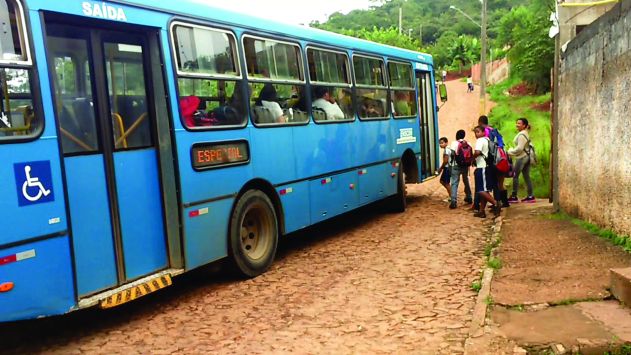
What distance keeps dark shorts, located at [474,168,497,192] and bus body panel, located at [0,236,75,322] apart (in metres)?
7.03

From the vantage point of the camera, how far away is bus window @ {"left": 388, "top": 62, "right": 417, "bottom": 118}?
1034 cm

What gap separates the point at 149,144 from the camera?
17.2 feet

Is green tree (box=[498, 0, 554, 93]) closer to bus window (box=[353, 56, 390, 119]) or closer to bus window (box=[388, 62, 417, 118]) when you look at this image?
bus window (box=[388, 62, 417, 118])

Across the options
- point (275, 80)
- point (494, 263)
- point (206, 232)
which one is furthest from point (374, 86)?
point (206, 232)

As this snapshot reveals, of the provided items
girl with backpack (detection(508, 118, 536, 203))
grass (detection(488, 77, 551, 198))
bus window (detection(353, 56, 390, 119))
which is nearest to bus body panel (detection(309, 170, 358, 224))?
bus window (detection(353, 56, 390, 119))

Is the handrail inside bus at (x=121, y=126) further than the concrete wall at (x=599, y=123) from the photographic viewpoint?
No

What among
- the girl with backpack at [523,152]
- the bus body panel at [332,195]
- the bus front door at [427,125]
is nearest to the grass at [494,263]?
the bus body panel at [332,195]

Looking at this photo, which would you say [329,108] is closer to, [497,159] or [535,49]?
[497,159]

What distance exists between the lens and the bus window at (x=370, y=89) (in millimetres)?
9031

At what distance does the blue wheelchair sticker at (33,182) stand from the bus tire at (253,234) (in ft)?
7.24

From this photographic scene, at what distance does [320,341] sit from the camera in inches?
180

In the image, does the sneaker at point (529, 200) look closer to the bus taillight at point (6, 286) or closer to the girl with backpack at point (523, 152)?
the girl with backpack at point (523, 152)

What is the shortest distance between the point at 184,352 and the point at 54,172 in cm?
165

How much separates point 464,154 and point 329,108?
Result: 3.29 meters
